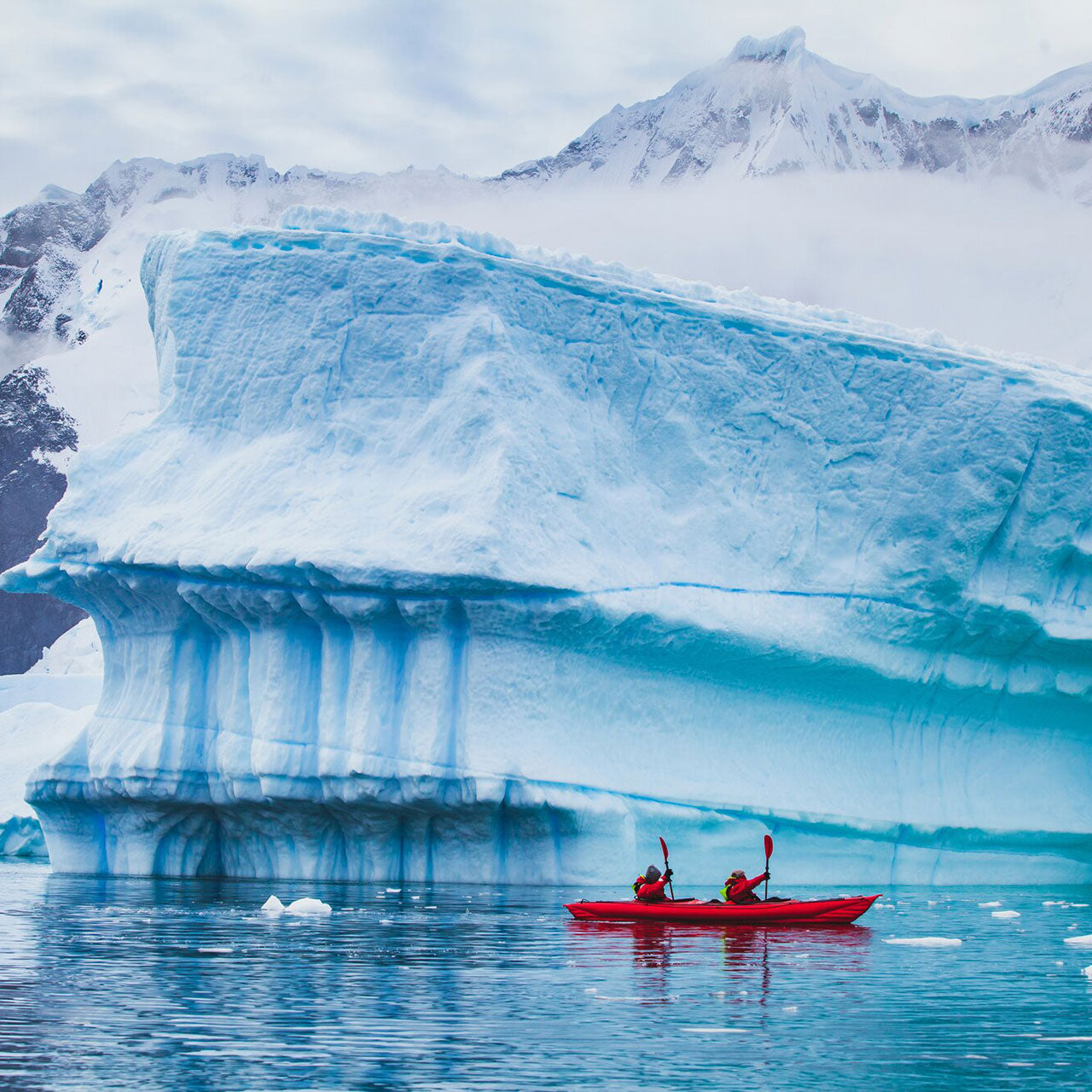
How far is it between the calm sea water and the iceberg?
10.3 feet

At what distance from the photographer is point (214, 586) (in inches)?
568

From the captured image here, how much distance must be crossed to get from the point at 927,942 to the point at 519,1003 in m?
3.88

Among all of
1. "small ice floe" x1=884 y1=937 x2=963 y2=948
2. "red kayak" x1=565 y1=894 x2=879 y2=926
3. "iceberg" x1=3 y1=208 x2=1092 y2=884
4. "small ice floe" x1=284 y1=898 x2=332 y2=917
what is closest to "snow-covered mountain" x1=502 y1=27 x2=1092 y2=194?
"iceberg" x1=3 y1=208 x2=1092 y2=884

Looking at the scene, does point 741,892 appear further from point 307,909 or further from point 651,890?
point 307,909

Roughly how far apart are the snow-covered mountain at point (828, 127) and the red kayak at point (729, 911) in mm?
55370

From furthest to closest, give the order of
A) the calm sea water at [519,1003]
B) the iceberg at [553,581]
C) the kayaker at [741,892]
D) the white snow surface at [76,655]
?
the white snow surface at [76,655], the iceberg at [553,581], the kayaker at [741,892], the calm sea water at [519,1003]

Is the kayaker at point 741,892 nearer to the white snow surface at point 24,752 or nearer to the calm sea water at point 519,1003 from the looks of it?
the calm sea water at point 519,1003

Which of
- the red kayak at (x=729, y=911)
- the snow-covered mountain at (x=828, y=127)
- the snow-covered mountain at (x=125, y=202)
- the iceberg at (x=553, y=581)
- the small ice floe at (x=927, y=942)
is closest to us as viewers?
the small ice floe at (x=927, y=942)

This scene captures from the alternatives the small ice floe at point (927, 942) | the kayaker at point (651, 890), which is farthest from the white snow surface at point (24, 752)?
the small ice floe at point (927, 942)

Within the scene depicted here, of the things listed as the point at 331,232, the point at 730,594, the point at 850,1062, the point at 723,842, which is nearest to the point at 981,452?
the point at 730,594

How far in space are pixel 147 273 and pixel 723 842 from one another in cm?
910

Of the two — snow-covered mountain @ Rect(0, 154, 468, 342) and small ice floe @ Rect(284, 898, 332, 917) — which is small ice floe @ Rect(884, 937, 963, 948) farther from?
snow-covered mountain @ Rect(0, 154, 468, 342)

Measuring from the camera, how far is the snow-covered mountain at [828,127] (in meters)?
64.1

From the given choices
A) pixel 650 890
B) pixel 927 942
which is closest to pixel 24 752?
pixel 650 890
